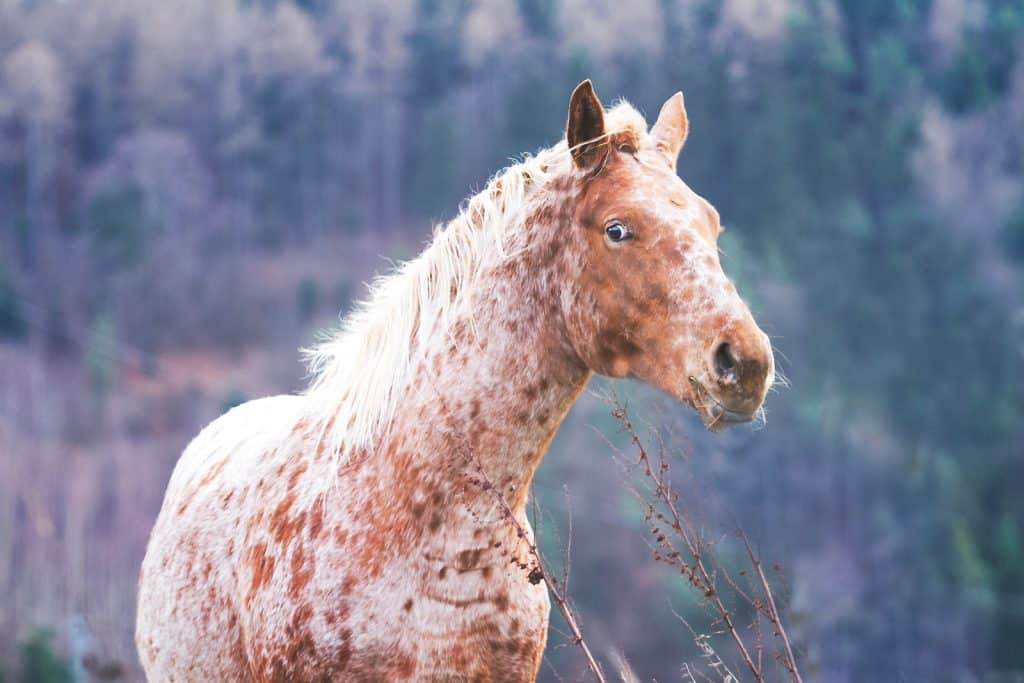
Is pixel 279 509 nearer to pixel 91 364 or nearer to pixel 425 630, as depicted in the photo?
pixel 425 630

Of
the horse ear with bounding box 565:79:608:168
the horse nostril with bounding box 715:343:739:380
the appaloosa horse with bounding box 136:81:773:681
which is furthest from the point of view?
the horse ear with bounding box 565:79:608:168

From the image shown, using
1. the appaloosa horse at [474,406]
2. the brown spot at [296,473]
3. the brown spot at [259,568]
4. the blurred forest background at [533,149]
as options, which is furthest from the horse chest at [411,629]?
the blurred forest background at [533,149]

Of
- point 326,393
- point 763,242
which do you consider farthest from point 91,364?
point 326,393

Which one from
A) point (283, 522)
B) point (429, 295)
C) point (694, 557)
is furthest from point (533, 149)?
point (694, 557)

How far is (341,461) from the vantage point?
2.95m

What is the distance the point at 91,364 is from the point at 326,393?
135 ft

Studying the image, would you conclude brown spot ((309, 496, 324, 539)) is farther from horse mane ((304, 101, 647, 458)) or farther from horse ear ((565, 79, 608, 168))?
horse ear ((565, 79, 608, 168))

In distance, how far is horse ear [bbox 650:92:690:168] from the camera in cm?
309

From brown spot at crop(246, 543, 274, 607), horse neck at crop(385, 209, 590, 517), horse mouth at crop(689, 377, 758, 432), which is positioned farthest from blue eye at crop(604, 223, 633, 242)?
brown spot at crop(246, 543, 274, 607)

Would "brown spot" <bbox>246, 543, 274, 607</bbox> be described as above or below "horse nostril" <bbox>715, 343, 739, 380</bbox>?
below

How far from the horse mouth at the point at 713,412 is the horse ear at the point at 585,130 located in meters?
0.69

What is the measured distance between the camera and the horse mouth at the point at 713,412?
247cm

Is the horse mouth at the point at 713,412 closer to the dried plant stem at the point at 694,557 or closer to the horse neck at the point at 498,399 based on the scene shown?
the dried plant stem at the point at 694,557

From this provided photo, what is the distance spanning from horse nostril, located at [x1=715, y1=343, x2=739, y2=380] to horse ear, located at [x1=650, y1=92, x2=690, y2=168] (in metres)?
0.77
